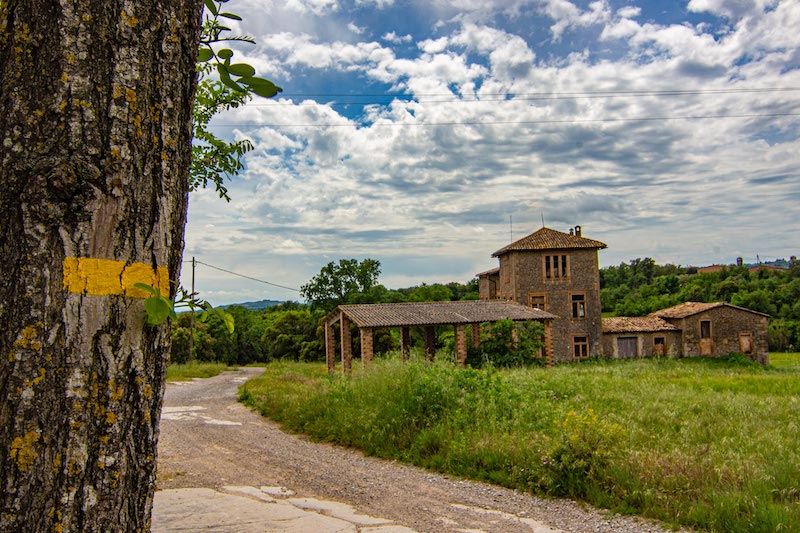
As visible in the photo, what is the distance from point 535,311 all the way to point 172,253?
26.3 m

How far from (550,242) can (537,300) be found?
3370 millimetres

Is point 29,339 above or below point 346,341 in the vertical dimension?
above

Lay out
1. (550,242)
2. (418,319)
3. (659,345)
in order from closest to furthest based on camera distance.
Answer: (418,319), (550,242), (659,345)

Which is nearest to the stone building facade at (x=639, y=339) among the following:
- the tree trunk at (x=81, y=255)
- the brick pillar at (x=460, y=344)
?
the brick pillar at (x=460, y=344)

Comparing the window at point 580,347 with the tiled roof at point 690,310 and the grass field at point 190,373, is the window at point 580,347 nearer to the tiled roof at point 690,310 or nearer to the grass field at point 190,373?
the tiled roof at point 690,310

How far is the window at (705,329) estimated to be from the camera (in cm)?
3303

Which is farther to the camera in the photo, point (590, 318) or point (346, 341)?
point (590, 318)

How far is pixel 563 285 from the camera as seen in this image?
107ft

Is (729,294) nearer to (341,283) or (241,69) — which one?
(341,283)

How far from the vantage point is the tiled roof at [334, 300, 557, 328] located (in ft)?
72.7

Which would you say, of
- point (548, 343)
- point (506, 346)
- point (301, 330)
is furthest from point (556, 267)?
point (301, 330)

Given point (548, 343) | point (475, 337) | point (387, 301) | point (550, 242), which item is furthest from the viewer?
point (387, 301)

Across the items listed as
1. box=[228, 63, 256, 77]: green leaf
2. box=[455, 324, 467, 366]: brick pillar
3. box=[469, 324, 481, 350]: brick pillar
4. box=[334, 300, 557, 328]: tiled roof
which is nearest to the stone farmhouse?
box=[334, 300, 557, 328]: tiled roof

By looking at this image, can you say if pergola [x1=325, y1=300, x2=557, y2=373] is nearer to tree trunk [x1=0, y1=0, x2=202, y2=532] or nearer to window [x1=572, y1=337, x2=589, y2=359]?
window [x1=572, y1=337, x2=589, y2=359]
